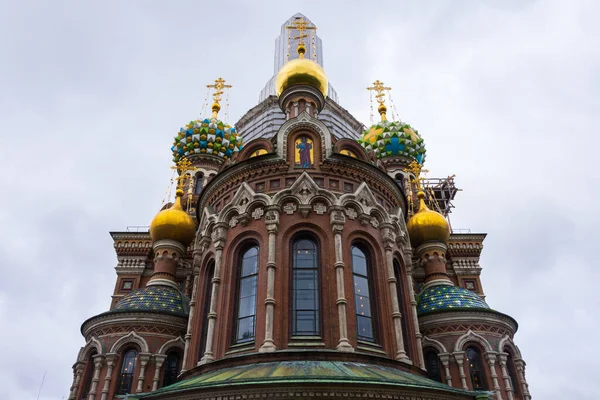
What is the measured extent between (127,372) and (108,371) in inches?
22.8

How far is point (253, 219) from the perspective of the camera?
13.9 m

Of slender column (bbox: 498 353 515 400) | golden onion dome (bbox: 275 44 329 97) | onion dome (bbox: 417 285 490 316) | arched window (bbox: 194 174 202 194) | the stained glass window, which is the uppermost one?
arched window (bbox: 194 174 202 194)

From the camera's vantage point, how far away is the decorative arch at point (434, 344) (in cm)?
1603

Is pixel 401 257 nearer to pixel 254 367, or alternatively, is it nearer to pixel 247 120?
pixel 254 367

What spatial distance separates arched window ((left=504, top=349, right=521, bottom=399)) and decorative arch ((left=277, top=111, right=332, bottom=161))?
8448mm

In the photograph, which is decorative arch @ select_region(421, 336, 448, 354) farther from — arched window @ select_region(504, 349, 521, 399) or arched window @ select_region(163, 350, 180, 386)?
arched window @ select_region(163, 350, 180, 386)

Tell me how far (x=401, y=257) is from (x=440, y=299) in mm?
3297

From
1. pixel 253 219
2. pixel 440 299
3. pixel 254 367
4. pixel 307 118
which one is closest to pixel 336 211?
pixel 253 219

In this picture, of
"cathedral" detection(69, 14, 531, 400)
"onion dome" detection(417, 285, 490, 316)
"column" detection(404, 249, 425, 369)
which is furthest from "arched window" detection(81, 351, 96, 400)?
"onion dome" detection(417, 285, 490, 316)

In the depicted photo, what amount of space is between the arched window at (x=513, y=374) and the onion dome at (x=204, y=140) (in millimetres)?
17395

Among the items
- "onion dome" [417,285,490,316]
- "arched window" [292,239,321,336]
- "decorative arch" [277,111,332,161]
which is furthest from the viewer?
"onion dome" [417,285,490,316]

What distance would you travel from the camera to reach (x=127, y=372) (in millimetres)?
15945

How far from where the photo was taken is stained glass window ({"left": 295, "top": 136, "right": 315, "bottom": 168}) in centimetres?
1472

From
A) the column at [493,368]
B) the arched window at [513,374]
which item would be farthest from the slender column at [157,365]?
the arched window at [513,374]
